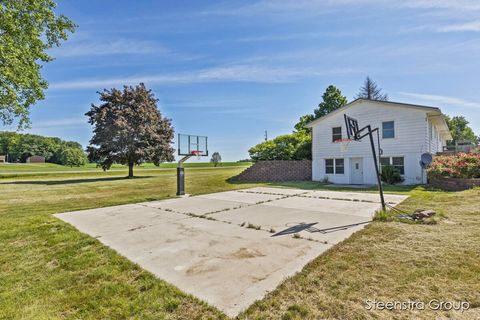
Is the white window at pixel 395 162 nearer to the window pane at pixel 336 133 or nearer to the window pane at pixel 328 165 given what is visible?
the window pane at pixel 336 133

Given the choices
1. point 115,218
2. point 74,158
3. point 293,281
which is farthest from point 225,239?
point 74,158

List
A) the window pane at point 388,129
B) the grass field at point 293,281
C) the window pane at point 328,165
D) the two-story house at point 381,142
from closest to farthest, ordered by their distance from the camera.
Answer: the grass field at point 293,281, the two-story house at point 381,142, the window pane at point 388,129, the window pane at point 328,165

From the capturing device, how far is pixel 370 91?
41.3 meters

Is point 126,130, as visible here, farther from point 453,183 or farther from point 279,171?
point 453,183

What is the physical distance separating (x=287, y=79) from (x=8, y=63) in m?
13.6

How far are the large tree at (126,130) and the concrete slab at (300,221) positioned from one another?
57.9 ft

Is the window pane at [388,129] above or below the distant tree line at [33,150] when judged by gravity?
below

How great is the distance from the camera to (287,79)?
15.2 metres

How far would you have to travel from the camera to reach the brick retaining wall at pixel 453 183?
1062 cm

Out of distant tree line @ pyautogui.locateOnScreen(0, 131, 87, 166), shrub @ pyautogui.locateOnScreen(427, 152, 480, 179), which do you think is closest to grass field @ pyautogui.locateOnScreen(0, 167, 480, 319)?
shrub @ pyautogui.locateOnScreen(427, 152, 480, 179)

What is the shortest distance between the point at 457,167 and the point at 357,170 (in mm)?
5231

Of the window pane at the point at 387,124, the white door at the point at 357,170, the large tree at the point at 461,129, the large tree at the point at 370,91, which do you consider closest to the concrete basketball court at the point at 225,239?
the white door at the point at 357,170

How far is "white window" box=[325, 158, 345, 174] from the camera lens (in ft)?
54.2

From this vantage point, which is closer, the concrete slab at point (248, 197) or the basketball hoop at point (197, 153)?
the concrete slab at point (248, 197)
